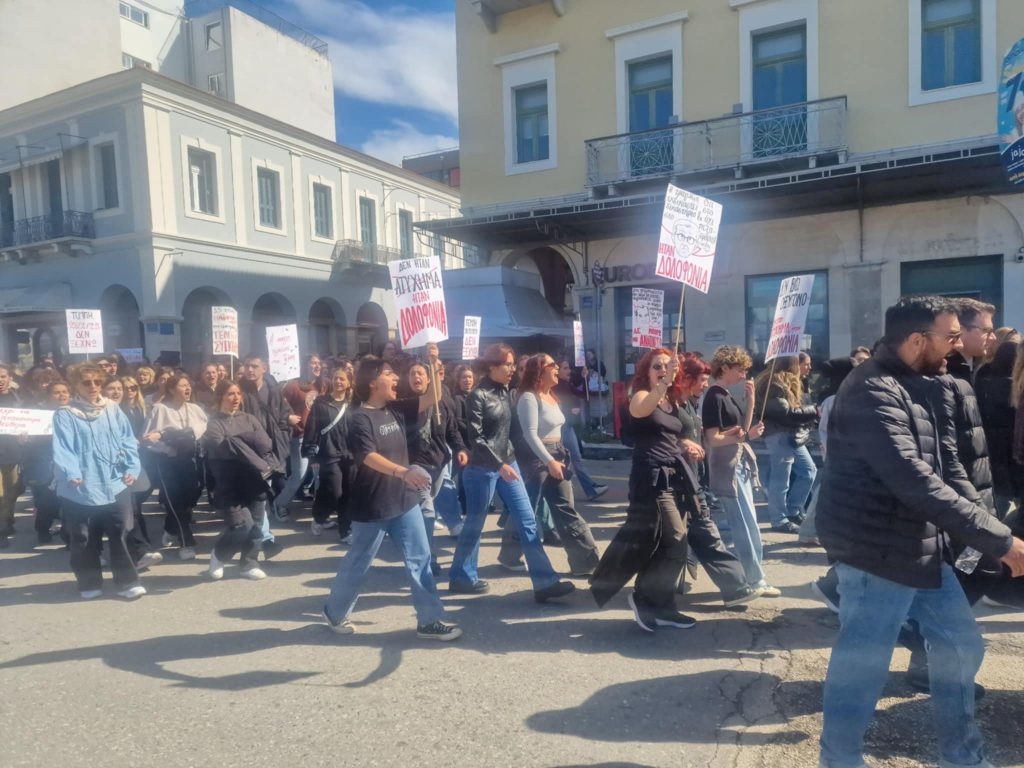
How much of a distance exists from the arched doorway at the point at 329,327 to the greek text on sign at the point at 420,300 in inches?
876

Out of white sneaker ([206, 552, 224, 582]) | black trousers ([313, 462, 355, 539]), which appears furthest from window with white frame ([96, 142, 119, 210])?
white sneaker ([206, 552, 224, 582])

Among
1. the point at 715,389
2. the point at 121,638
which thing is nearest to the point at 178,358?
the point at 121,638

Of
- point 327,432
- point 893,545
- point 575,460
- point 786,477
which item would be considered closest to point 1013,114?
point 786,477

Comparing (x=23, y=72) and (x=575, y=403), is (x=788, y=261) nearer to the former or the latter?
(x=575, y=403)

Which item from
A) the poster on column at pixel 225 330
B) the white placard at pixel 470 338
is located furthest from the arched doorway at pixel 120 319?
the white placard at pixel 470 338

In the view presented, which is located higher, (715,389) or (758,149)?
(758,149)

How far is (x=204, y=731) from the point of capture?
3553 millimetres

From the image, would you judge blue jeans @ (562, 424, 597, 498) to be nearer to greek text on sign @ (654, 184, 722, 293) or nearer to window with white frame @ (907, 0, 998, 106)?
greek text on sign @ (654, 184, 722, 293)

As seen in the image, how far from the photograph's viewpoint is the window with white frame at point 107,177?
22.1 m

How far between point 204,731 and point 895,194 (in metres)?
13.8

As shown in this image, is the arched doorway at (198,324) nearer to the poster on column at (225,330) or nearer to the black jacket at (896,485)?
the poster on column at (225,330)

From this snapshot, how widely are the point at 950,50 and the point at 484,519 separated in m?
13.4

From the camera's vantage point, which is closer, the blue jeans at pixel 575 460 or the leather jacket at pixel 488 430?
the leather jacket at pixel 488 430

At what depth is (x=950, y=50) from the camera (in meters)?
13.4
